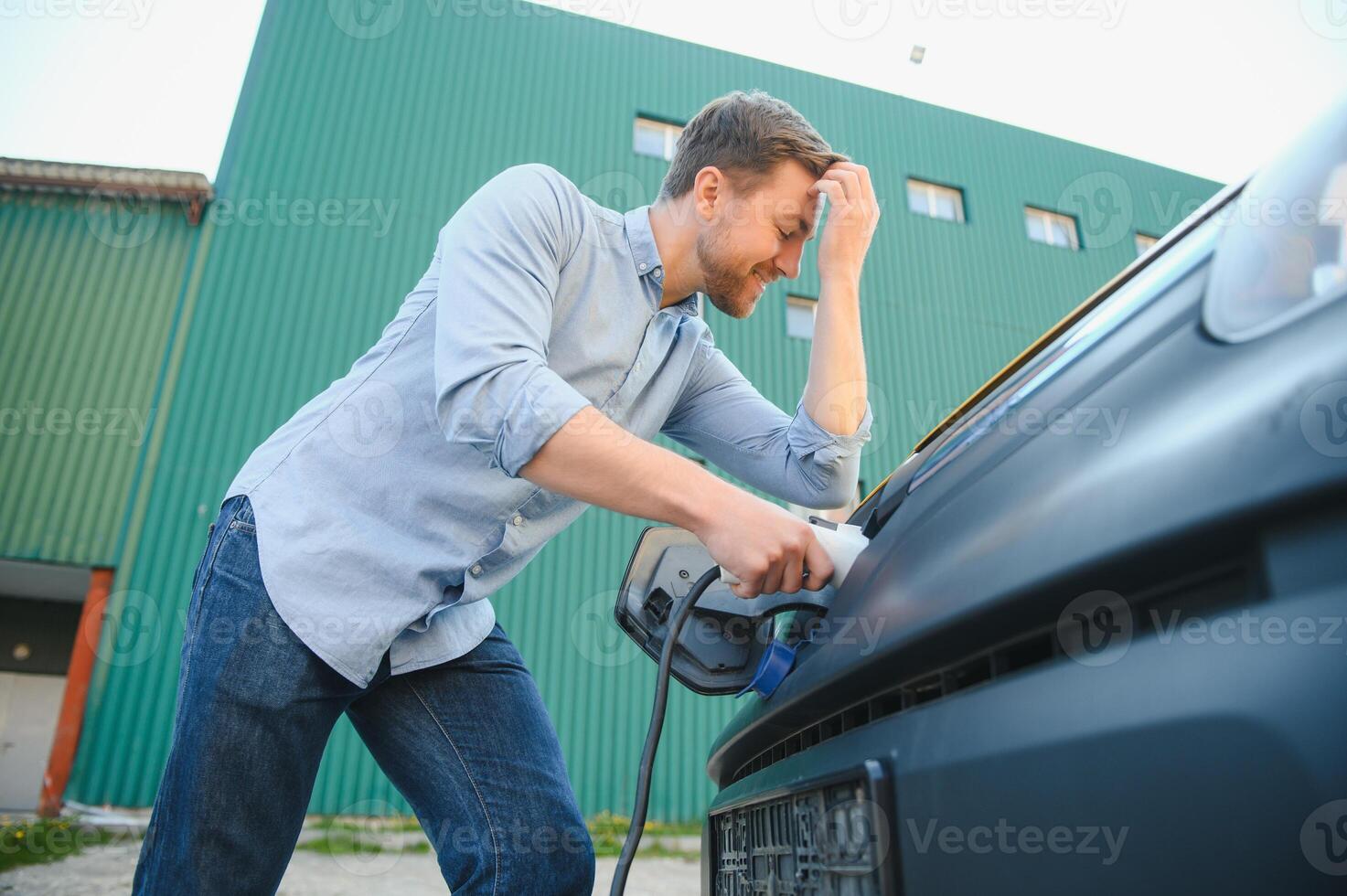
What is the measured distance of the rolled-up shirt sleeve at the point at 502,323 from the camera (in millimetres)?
1080

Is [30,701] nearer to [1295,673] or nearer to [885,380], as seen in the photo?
[885,380]

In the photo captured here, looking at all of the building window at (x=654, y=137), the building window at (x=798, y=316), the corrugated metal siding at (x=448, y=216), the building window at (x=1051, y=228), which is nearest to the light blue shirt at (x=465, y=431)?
the corrugated metal siding at (x=448, y=216)

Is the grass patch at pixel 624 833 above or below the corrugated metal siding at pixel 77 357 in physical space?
below

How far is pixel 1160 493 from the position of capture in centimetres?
59

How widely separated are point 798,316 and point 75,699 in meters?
8.64

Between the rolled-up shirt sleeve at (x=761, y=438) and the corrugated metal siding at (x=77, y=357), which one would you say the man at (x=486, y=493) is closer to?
the rolled-up shirt sleeve at (x=761, y=438)

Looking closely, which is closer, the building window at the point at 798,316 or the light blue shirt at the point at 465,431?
the light blue shirt at the point at 465,431

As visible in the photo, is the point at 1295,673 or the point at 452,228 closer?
the point at 1295,673

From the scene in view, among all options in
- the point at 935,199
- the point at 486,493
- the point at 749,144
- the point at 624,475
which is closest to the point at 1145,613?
the point at 624,475

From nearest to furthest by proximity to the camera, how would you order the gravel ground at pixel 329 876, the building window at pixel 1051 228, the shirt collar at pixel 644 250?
1. the shirt collar at pixel 644 250
2. the gravel ground at pixel 329 876
3. the building window at pixel 1051 228

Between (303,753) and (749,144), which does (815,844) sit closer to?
(303,753)

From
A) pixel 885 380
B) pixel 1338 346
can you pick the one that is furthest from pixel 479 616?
pixel 885 380

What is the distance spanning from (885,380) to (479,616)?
9.38 m

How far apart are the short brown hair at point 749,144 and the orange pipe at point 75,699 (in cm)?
806
